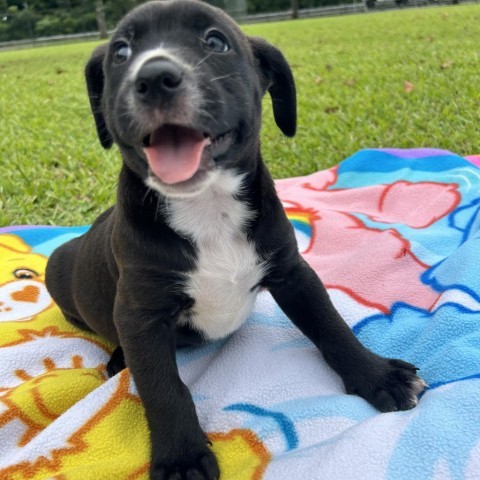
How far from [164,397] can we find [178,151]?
803mm

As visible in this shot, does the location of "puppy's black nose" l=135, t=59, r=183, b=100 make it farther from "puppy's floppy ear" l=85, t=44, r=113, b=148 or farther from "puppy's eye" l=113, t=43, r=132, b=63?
"puppy's floppy ear" l=85, t=44, r=113, b=148

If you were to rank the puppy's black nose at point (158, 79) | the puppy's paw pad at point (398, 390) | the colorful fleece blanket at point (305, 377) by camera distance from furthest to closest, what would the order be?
1. the puppy's paw pad at point (398, 390)
2. the colorful fleece blanket at point (305, 377)
3. the puppy's black nose at point (158, 79)

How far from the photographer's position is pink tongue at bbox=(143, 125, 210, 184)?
1907mm

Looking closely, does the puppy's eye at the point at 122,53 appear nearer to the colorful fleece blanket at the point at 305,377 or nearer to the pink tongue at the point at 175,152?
the pink tongue at the point at 175,152

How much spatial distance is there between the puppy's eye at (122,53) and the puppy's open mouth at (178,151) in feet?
1.05

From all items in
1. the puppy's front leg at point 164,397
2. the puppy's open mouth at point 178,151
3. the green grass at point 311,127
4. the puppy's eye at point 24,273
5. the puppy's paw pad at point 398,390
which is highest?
the puppy's open mouth at point 178,151

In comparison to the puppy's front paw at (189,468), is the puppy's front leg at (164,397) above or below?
Result: above

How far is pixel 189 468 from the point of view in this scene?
1.96 m

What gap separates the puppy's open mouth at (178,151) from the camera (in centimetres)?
A: 191

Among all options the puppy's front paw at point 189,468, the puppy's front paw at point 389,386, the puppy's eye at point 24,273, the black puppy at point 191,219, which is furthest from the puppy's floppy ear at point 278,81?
the puppy's eye at point 24,273

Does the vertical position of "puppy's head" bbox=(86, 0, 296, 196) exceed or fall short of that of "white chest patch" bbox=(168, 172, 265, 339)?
it exceeds it

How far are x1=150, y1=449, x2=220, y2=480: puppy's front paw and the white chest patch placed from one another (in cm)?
55

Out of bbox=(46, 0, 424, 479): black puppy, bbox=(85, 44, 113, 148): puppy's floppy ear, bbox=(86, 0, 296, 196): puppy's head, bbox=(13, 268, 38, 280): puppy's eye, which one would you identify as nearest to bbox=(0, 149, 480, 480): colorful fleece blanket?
bbox=(13, 268, 38, 280): puppy's eye

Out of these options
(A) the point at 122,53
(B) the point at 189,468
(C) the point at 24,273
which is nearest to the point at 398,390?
(B) the point at 189,468
